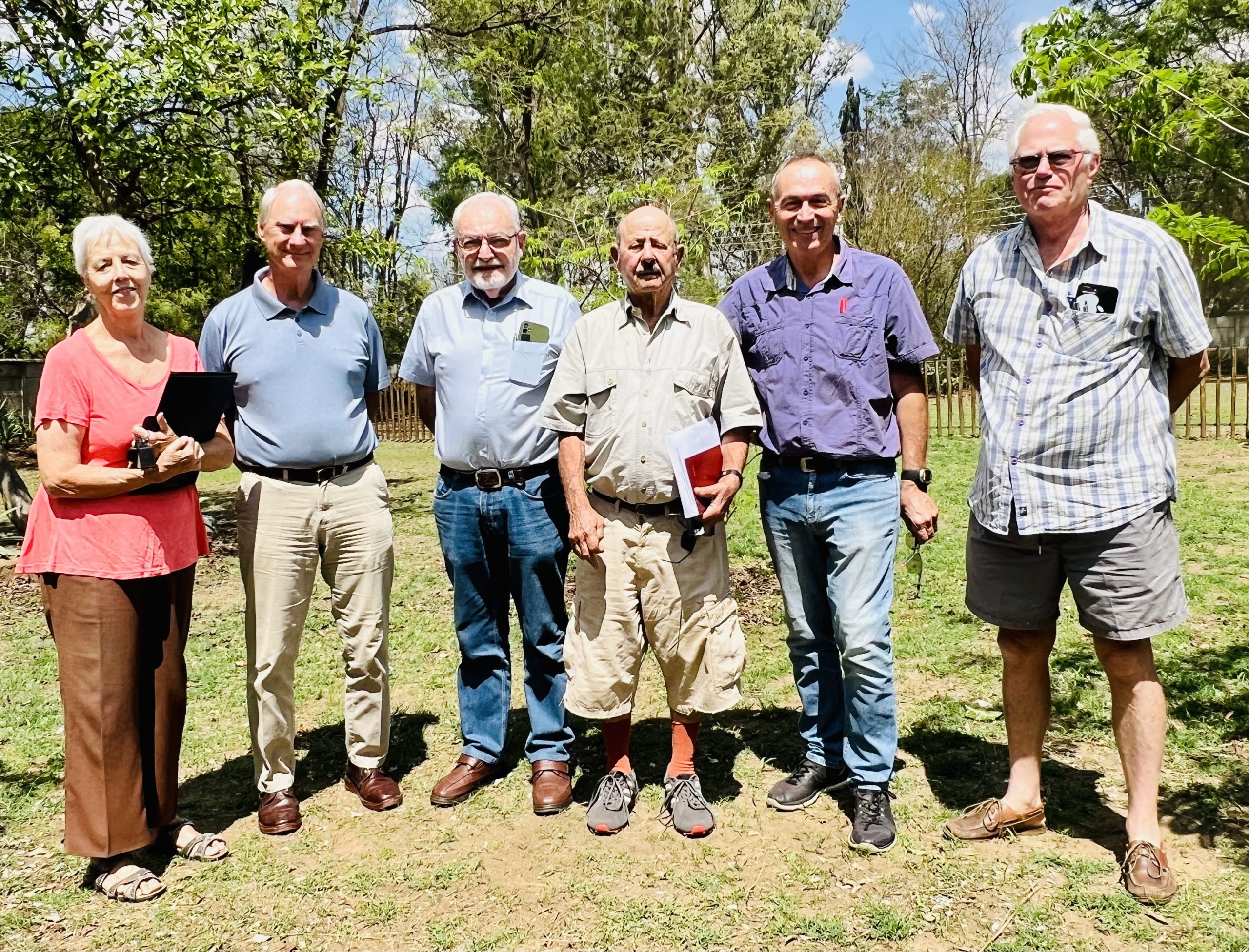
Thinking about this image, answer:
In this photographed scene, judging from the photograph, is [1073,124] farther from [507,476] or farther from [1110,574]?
[507,476]

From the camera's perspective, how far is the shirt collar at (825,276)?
3445 mm

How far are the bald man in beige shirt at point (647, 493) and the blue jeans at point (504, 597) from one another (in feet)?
0.70

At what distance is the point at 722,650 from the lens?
3582mm

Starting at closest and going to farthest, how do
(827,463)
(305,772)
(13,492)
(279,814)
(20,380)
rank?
(827,463) → (279,814) → (305,772) → (13,492) → (20,380)

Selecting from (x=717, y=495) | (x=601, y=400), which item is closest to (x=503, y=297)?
(x=601, y=400)

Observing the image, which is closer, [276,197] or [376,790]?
[276,197]

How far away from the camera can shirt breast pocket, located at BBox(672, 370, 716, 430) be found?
134 inches

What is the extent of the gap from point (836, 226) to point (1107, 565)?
4.94 ft

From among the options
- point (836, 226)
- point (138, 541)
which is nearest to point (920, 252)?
point (836, 226)

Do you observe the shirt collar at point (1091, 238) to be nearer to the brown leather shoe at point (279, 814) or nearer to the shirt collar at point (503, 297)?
the shirt collar at point (503, 297)

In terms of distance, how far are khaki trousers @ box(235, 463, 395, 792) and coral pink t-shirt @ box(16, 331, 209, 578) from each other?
1.41 ft

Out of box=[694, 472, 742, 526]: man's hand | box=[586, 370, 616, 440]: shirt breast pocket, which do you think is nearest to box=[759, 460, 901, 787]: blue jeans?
box=[694, 472, 742, 526]: man's hand

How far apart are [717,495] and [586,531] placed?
489mm

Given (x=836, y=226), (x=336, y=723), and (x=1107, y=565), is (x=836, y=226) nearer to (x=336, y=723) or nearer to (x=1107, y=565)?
(x=1107, y=565)
